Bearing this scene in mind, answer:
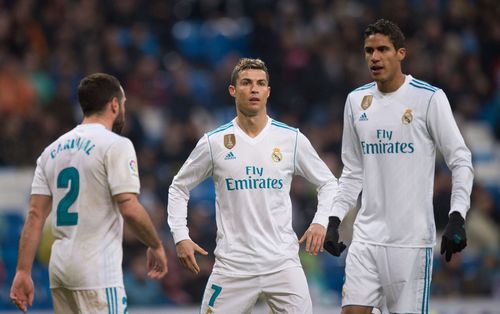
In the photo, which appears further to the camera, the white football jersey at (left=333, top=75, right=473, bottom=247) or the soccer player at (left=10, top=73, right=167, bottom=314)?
the white football jersey at (left=333, top=75, right=473, bottom=247)

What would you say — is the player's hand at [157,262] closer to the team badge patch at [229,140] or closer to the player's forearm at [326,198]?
the team badge patch at [229,140]

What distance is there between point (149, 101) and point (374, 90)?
8.67m

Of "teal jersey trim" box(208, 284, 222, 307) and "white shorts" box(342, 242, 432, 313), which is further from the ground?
"white shorts" box(342, 242, 432, 313)

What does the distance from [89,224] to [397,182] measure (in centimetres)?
207

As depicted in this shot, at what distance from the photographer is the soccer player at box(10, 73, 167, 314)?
6.79 metres

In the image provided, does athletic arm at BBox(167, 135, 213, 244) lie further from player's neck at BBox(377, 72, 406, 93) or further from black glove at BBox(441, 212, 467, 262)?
black glove at BBox(441, 212, 467, 262)

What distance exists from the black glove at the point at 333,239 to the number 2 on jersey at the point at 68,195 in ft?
5.92

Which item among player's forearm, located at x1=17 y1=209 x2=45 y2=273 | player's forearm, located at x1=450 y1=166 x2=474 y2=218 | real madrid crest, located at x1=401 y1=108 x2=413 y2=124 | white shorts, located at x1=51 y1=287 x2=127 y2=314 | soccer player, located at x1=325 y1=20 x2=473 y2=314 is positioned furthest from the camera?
real madrid crest, located at x1=401 y1=108 x2=413 y2=124

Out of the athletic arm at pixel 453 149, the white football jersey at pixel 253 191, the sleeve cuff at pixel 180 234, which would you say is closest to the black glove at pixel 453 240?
the athletic arm at pixel 453 149

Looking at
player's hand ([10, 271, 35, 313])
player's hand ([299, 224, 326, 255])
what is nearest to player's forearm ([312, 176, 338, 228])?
player's hand ([299, 224, 326, 255])

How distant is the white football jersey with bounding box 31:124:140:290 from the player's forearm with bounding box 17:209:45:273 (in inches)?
4.9

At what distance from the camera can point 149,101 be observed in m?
16.1

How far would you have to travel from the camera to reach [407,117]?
24.4ft

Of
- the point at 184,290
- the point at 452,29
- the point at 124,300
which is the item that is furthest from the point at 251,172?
the point at 452,29
